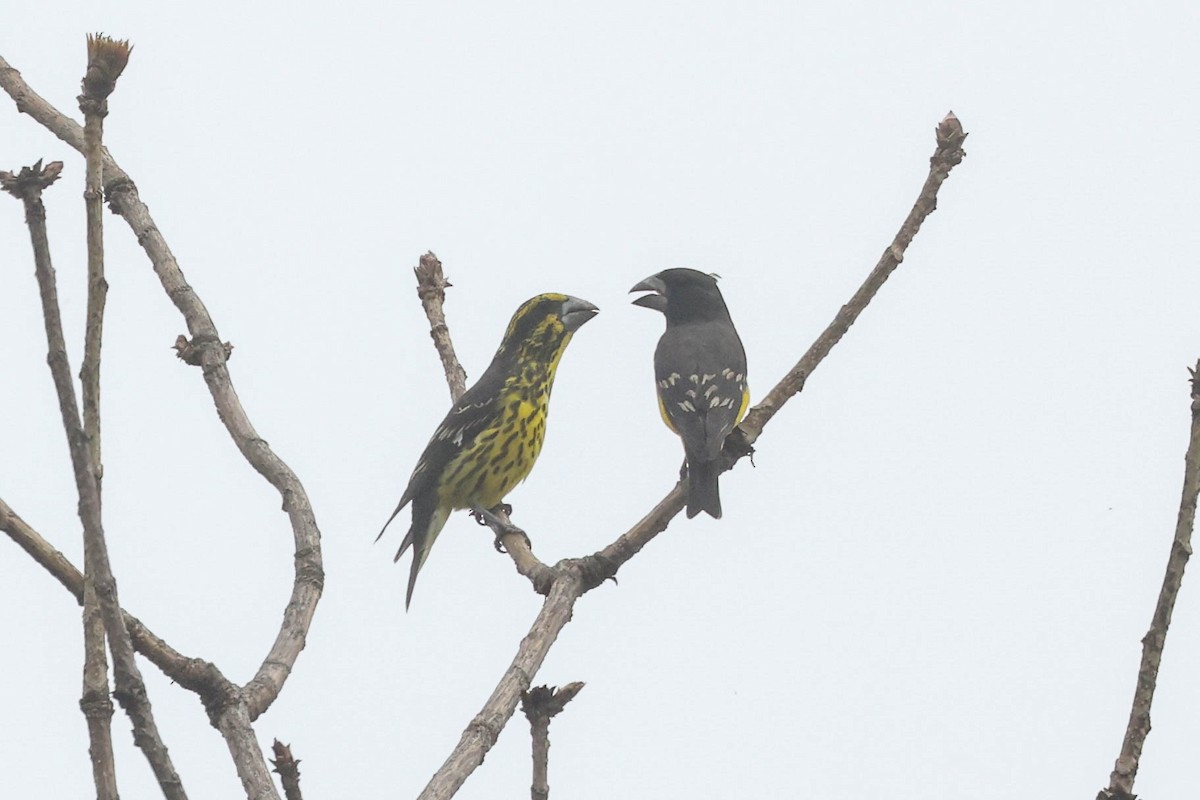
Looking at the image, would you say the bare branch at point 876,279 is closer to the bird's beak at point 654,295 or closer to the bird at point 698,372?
the bird at point 698,372

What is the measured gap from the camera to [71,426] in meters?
2.43

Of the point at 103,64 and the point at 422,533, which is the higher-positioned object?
the point at 422,533

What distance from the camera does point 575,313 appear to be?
9.03 meters

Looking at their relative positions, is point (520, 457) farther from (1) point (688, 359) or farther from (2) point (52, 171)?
(2) point (52, 171)

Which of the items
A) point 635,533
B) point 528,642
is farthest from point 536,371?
point 528,642

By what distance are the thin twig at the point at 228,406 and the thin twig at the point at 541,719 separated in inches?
28.1

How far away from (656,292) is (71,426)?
7.35 meters

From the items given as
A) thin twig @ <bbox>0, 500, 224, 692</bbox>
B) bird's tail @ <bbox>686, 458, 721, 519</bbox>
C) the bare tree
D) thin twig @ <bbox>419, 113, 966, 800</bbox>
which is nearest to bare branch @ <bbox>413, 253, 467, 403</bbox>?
bird's tail @ <bbox>686, 458, 721, 519</bbox>

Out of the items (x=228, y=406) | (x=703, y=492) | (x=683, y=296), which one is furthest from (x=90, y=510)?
(x=683, y=296)

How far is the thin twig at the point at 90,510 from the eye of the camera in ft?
7.96

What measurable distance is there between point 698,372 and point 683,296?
1.25 meters

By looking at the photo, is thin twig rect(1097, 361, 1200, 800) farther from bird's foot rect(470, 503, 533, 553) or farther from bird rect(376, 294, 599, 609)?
bird rect(376, 294, 599, 609)

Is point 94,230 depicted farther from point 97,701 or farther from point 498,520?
point 498,520

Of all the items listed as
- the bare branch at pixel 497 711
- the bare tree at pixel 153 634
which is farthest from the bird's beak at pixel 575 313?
the bare branch at pixel 497 711
